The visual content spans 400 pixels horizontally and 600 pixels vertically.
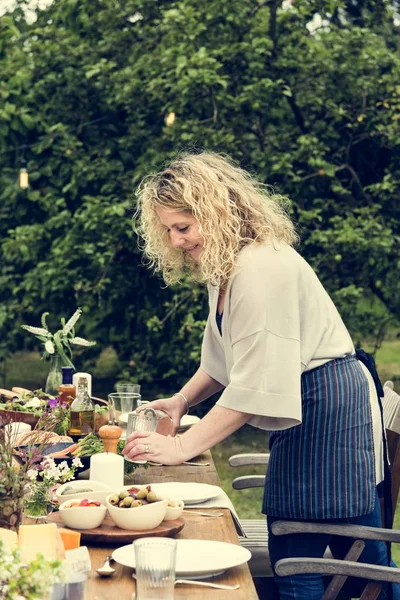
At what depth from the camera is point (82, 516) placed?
7.66 feet

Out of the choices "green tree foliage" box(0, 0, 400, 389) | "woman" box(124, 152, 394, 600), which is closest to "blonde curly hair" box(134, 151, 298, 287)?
"woman" box(124, 152, 394, 600)

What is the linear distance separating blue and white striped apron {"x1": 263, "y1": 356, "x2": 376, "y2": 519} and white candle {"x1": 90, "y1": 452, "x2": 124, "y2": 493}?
1.46 feet

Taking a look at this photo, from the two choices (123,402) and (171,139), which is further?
(171,139)

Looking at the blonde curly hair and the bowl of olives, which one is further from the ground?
the blonde curly hair

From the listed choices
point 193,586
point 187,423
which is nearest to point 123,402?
point 187,423

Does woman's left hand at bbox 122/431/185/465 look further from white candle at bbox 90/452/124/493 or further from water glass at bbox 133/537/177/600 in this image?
water glass at bbox 133/537/177/600

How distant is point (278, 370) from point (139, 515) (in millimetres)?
527

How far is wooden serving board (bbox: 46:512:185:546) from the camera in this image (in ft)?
7.54

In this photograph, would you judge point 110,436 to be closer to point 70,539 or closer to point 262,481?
point 262,481

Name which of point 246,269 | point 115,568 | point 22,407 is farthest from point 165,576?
point 22,407

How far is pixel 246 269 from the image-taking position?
2.66 metres

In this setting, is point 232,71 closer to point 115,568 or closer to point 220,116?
point 220,116

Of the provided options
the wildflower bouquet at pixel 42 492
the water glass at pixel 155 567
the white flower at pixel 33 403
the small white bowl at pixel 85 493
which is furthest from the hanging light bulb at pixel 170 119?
the water glass at pixel 155 567

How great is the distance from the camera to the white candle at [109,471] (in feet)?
8.84
